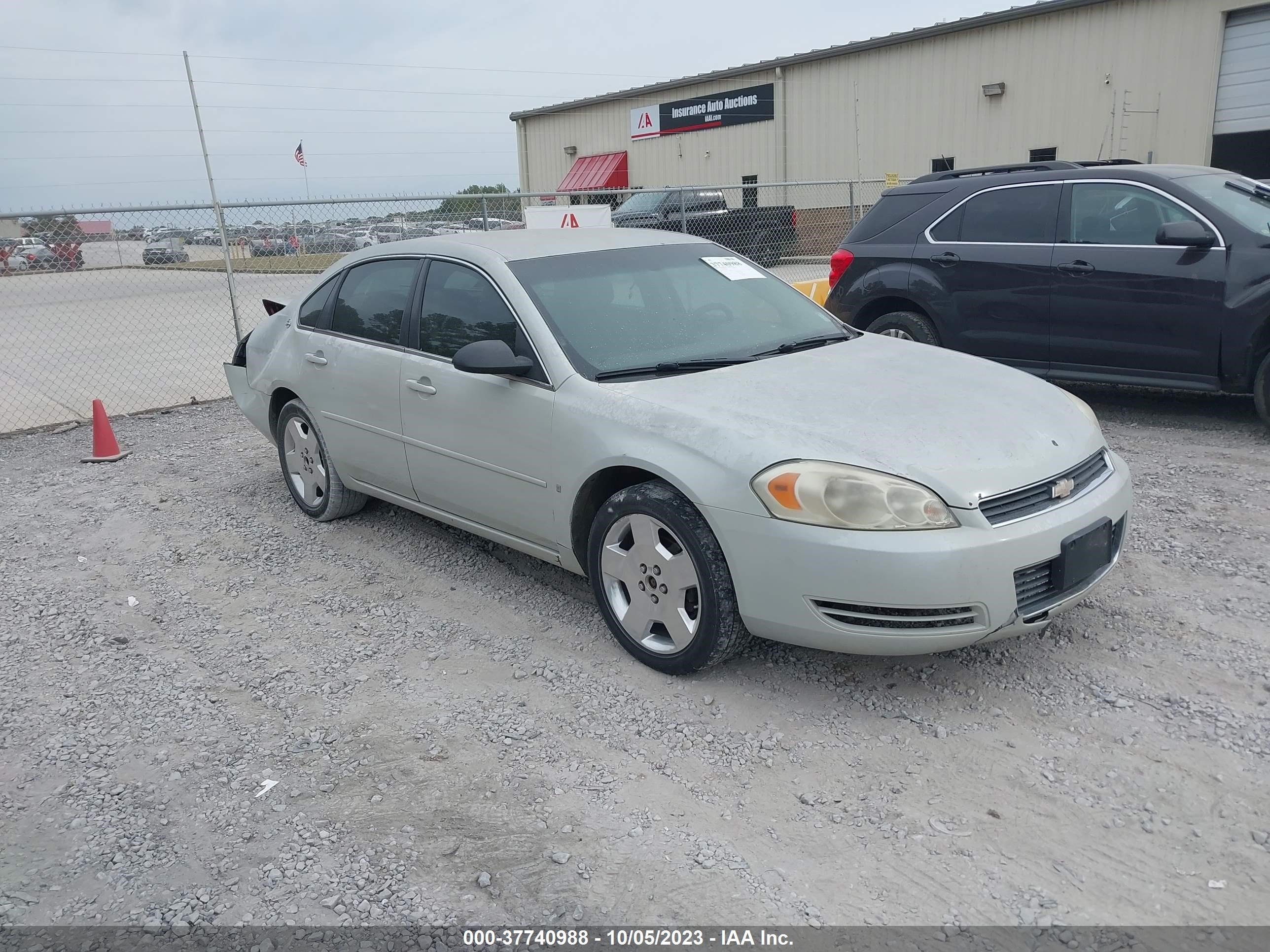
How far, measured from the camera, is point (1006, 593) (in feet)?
10.7

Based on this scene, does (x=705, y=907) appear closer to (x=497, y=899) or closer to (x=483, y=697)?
(x=497, y=899)

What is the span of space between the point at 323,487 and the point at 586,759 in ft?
9.99

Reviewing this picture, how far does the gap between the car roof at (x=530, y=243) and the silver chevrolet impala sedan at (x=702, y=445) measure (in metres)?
0.02

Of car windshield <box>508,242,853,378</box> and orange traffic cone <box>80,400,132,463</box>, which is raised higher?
car windshield <box>508,242,853,378</box>

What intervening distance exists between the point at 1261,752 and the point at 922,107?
880 inches

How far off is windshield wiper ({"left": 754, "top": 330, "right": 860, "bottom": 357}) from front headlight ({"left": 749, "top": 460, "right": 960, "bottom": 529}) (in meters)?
1.12

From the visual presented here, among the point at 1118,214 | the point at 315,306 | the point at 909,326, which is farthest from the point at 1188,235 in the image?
the point at 315,306

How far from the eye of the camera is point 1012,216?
289 inches

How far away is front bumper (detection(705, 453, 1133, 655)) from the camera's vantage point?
319 centimetres

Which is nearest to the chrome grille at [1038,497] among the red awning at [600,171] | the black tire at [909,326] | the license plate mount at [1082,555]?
the license plate mount at [1082,555]

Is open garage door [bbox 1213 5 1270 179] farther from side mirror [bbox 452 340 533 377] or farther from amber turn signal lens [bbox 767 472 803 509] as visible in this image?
amber turn signal lens [bbox 767 472 803 509]

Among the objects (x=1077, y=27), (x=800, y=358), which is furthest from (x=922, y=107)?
(x=800, y=358)

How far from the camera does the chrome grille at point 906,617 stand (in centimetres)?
326

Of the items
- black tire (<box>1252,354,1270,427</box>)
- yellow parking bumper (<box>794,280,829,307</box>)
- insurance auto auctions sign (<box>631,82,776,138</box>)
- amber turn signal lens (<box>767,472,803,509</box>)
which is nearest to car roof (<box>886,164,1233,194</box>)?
black tire (<box>1252,354,1270,427</box>)
